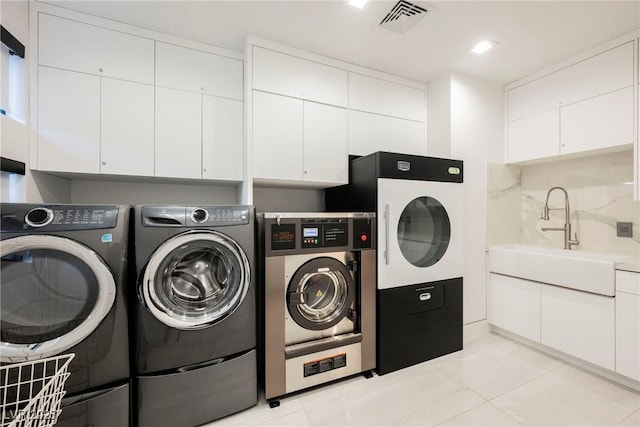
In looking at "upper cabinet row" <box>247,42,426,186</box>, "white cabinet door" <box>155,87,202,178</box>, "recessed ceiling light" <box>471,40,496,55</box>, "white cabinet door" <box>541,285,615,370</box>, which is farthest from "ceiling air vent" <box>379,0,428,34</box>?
"white cabinet door" <box>541,285,615,370</box>

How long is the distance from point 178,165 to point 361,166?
1.39m

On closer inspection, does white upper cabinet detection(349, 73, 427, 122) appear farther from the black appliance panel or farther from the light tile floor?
the light tile floor

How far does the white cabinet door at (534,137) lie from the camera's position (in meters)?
2.41

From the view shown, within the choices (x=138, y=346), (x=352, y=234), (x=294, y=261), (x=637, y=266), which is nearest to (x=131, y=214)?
(x=138, y=346)

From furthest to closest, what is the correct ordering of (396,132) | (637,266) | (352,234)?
1. (396,132)
2. (352,234)
3. (637,266)

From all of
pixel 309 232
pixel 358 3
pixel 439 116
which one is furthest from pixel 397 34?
pixel 309 232

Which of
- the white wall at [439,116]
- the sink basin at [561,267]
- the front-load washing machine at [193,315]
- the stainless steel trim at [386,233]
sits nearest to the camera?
the front-load washing machine at [193,315]

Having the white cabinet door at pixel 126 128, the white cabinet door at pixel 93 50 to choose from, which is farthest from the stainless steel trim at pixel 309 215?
the white cabinet door at pixel 93 50

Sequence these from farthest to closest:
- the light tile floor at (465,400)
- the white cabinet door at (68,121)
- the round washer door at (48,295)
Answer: the white cabinet door at (68,121) → the light tile floor at (465,400) → the round washer door at (48,295)

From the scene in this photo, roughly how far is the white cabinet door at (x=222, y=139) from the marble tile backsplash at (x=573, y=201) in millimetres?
2397

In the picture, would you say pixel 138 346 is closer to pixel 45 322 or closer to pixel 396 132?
pixel 45 322

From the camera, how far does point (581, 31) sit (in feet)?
6.46

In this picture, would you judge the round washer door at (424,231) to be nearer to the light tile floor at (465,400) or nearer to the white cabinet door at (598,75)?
the light tile floor at (465,400)

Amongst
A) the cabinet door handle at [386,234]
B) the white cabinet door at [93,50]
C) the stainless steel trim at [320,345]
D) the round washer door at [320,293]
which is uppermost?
the white cabinet door at [93,50]
